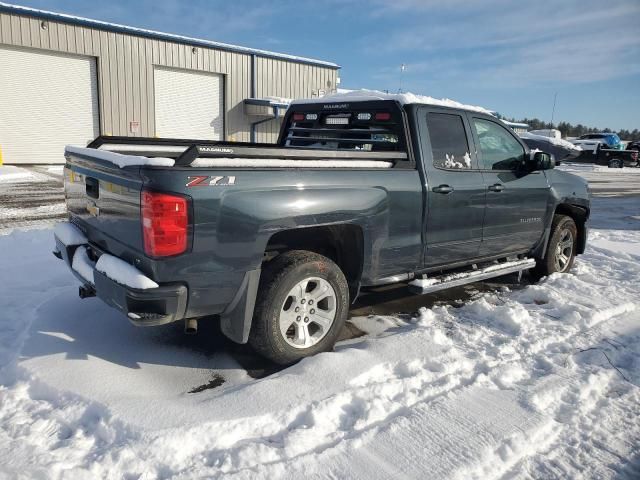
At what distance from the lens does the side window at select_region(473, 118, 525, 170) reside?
4934 mm

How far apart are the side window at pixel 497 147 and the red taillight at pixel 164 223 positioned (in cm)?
310

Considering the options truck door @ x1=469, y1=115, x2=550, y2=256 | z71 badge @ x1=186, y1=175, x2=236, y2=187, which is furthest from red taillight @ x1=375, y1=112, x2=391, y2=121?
z71 badge @ x1=186, y1=175, x2=236, y2=187

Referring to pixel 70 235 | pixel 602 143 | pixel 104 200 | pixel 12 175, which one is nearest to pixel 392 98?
pixel 104 200

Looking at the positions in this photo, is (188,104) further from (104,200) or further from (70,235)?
(104,200)

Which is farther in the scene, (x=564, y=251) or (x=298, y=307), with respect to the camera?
(x=564, y=251)

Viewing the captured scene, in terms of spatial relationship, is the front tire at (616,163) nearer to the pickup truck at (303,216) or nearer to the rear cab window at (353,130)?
the pickup truck at (303,216)

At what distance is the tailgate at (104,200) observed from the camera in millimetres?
3061

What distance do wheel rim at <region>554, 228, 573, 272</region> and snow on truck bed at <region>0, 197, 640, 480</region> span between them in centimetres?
139

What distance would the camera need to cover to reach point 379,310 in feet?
16.1

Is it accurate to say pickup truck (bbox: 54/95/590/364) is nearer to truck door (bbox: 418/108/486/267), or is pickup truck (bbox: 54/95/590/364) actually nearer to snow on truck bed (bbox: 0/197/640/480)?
truck door (bbox: 418/108/486/267)

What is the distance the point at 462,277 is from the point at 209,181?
266 cm

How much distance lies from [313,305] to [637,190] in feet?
62.6

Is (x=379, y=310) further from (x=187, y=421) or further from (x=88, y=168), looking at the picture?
(x=88, y=168)

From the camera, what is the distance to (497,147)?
16.6ft
